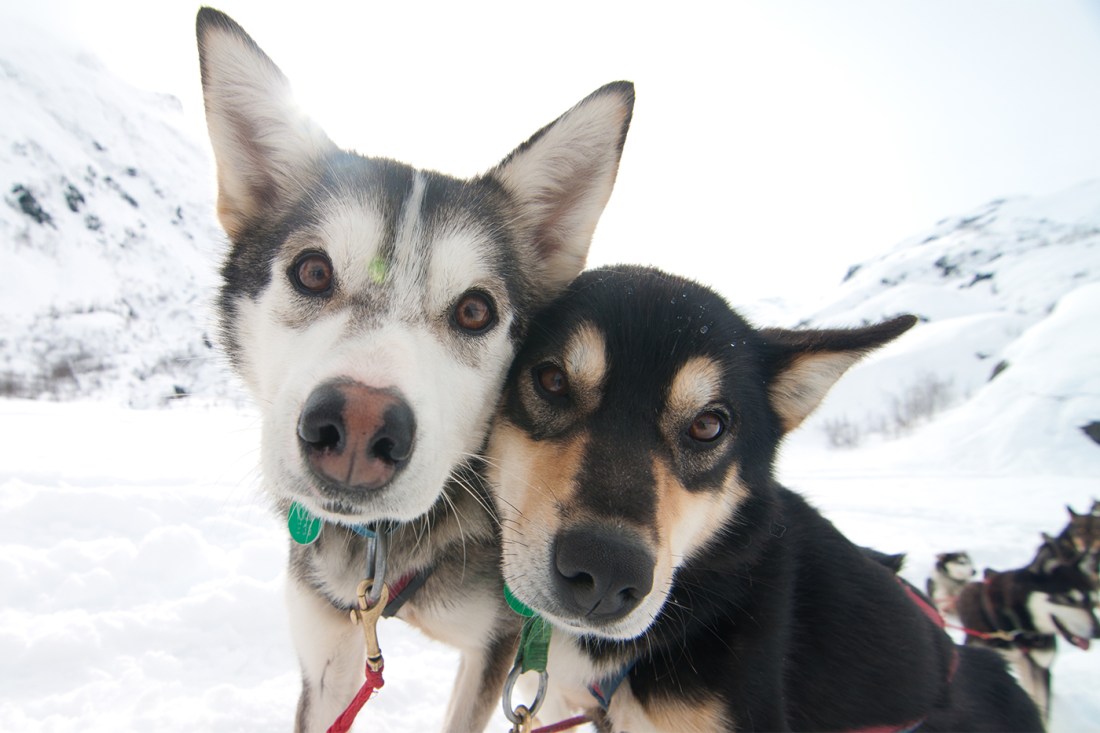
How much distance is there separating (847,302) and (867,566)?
3387 inches

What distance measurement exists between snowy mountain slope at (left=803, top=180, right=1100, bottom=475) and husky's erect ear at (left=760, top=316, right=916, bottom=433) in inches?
15.0

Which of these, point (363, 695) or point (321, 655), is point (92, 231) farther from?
point (363, 695)

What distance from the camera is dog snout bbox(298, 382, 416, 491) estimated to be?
1.40 m

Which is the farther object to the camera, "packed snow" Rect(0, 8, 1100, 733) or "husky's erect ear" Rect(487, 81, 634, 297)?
"packed snow" Rect(0, 8, 1100, 733)

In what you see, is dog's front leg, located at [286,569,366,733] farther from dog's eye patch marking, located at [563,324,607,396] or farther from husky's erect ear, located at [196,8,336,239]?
husky's erect ear, located at [196,8,336,239]

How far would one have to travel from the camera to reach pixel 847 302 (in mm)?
78125

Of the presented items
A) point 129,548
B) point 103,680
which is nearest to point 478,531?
point 103,680

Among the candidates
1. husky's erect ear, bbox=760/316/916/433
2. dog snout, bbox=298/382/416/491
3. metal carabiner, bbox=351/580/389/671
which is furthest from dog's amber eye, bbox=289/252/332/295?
husky's erect ear, bbox=760/316/916/433

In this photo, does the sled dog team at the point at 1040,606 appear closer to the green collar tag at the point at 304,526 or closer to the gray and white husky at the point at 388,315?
the gray and white husky at the point at 388,315

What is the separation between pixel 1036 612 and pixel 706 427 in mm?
3862

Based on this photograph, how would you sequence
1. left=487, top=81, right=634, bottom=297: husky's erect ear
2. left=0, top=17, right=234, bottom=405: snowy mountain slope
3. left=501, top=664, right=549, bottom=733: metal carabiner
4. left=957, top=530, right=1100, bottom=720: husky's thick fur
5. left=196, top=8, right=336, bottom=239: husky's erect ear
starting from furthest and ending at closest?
1. left=0, top=17, right=234, bottom=405: snowy mountain slope
2. left=957, top=530, right=1100, bottom=720: husky's thick fur
3. left=487, top=81, right=634, bottom=297: husky's erect ear
4. left=196, top=8, right=336, bottom=239: husky's erect ear
5. left=501, top=664, right=549, bottom=733: metal carabiner

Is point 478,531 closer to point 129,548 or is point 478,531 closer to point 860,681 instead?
point 860,681

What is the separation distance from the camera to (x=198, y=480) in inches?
209

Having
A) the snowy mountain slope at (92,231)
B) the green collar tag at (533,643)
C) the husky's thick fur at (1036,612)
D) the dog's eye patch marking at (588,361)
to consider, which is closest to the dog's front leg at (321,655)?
the green collar tag at (533,643)
